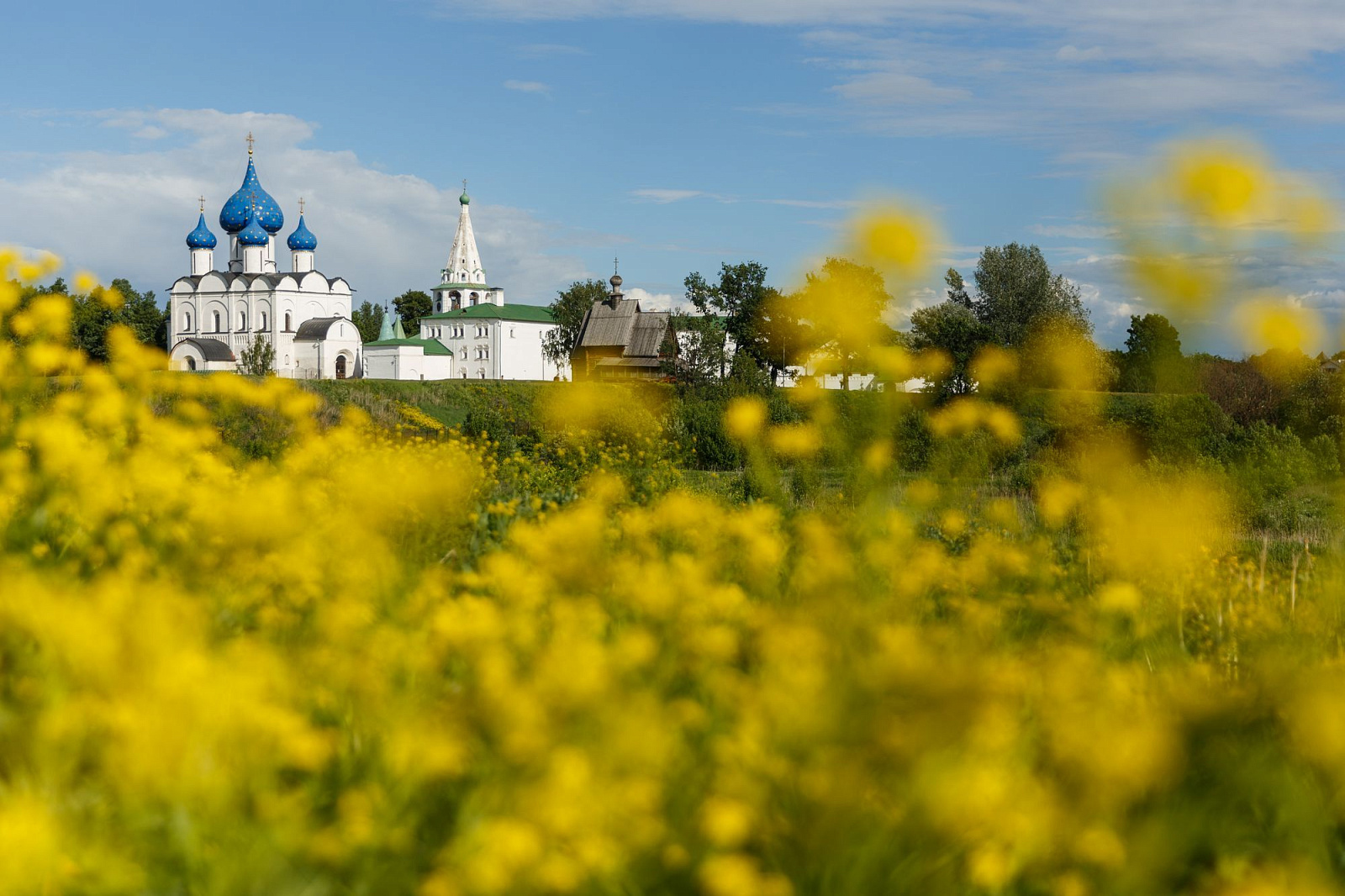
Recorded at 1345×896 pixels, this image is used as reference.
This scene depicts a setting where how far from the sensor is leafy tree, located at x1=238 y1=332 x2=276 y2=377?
5019 cm

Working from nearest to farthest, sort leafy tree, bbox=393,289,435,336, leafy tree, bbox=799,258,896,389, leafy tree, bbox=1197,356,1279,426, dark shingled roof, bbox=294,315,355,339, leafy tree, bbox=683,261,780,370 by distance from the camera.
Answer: leafy tree, bbox=799,258,896,389 → leafy tree, bbox=1197,356,1279,426 → leafy tree, bbox=683,261,780,370 → dark shingled roof, bbox=294,315,355,339 → leafy tree, bbox=393,289,435,336

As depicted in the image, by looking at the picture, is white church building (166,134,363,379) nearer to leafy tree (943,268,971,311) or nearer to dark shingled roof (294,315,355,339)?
dark shingled roof (294,315,355,339)

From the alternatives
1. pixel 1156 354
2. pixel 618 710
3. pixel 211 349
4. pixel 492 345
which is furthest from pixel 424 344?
pixel 618 710

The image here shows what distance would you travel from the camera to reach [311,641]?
2.75m

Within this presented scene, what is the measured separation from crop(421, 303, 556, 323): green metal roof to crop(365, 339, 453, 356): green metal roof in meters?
6.38

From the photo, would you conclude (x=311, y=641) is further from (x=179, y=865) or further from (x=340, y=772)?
(x=179, y=865)

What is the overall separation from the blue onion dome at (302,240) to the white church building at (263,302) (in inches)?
1.8

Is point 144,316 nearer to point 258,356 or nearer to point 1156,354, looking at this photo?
point 258,356

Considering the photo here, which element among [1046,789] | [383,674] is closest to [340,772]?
[383,674]

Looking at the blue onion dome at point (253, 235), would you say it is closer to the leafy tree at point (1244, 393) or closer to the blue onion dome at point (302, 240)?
the blue onion dome at point (302, 240)

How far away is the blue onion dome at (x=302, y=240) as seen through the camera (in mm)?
62250

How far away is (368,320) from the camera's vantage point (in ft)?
284

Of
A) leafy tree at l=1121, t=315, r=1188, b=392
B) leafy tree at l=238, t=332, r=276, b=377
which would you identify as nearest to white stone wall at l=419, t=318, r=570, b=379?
leafy tree at l=238, t=332, r=276, b=377

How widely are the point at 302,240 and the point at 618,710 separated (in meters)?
64.4
